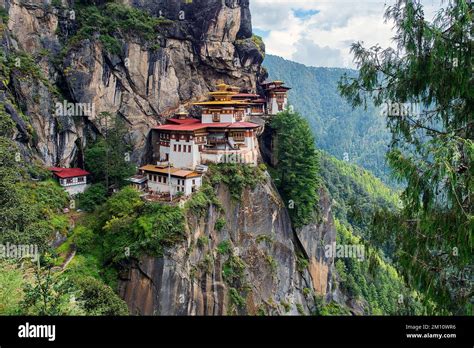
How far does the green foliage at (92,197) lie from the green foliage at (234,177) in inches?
367

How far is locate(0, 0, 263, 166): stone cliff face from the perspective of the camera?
28938 mm

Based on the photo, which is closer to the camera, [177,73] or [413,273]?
[413,273]

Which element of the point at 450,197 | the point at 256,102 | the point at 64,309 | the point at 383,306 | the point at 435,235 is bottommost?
the point at 383,306

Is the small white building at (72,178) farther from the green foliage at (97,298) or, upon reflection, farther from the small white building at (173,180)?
the green foliage at (97,298)

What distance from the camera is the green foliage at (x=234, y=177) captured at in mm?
28648

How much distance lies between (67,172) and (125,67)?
11.4 m

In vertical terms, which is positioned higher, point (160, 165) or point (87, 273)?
point (160, 165)

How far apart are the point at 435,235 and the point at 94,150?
29897 millimetres

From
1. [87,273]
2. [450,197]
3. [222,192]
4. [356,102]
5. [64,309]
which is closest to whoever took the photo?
[450,197]

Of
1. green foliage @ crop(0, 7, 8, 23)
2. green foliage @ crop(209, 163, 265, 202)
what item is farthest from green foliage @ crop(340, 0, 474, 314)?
green foliage @ crop(0, 7, 8, 23)

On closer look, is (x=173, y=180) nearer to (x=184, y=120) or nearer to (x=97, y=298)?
(x=184, y=120)

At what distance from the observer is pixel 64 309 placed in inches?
409
